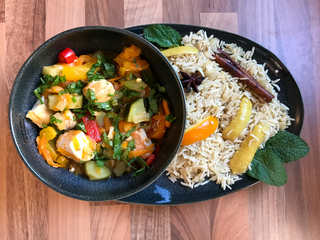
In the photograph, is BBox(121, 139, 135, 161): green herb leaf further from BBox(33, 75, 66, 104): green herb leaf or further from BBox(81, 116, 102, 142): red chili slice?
BBox(33, 75, 66, 104): green herb leaf

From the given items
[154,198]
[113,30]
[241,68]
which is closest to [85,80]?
[113,30]

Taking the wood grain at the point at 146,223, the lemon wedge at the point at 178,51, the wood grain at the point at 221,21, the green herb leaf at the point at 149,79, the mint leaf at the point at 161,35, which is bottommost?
the wood grain at the point at 146,223

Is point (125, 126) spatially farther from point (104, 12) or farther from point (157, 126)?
point (104, 12)

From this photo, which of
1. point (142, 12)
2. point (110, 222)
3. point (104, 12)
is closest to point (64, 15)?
point (104, 12)

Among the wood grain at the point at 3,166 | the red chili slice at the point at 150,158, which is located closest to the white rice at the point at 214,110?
the red chili slice at the point at 150,158

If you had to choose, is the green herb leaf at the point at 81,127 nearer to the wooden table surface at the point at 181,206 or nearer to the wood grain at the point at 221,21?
the wooden table surface at the point at 181,206

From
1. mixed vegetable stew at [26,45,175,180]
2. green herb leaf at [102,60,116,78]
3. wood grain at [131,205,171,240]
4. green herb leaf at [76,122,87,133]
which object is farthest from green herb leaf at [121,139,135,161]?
wood grain at [131,205,171,240]
